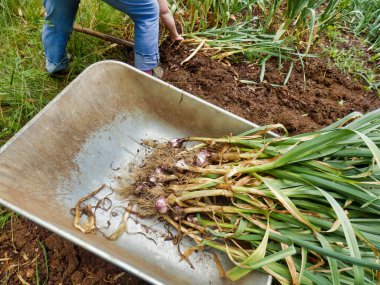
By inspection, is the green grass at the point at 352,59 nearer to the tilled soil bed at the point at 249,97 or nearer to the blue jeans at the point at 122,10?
the tilled soil bed at the point at 249,97

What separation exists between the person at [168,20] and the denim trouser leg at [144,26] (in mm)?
187

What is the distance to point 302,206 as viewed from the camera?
1251mm

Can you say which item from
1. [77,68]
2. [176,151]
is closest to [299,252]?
[176,151]

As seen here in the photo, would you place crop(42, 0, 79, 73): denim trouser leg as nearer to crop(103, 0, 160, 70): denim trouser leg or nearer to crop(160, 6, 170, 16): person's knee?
crop(103, 0, 160, 70): denim trouser leg

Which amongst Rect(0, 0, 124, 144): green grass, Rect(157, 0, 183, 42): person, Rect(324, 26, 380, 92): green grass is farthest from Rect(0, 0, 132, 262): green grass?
Rect(324, 26, 380, 92): green grass

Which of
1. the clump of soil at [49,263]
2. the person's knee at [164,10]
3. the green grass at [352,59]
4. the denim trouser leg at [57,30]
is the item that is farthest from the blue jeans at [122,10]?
the green grass at [352,59]

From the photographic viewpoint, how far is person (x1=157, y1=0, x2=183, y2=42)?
6.51 ft

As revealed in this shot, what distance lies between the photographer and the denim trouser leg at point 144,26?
67.5 inches

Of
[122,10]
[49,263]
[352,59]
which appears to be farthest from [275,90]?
[49,263]

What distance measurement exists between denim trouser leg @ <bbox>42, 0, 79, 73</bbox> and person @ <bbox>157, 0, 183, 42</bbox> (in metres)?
0.47

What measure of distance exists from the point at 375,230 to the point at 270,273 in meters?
0.38

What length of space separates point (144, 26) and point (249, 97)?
73 cm

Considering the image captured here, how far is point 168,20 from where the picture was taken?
206 cm

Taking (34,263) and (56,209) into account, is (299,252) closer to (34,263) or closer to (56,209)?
(56,209)
